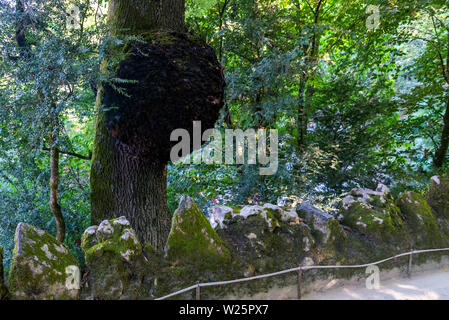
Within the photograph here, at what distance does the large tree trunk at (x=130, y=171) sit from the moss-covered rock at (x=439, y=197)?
2.72 meters

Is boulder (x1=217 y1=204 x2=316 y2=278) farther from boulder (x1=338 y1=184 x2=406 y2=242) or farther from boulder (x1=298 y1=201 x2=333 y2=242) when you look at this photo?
boulder (x1=338 y1=184 x2=406 y2=242)

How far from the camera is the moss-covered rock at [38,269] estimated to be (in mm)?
1254

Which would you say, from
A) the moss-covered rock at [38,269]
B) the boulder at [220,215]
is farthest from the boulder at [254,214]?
the moss-covered rock at [38,269]

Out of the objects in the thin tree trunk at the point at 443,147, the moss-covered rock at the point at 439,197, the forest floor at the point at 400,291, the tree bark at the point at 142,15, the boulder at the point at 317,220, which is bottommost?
the forest floor at the point at 400,291

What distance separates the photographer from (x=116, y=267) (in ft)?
4.75

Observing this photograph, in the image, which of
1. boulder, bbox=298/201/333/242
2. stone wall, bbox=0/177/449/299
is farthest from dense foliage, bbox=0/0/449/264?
boulder, bbox=298/201/333/242

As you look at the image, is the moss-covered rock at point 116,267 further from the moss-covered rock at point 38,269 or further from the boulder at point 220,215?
the boulder at point 220,215

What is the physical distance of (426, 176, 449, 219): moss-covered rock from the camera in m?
2.62

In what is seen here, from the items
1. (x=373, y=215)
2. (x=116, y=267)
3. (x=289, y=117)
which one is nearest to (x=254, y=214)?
(x=116, y=267)

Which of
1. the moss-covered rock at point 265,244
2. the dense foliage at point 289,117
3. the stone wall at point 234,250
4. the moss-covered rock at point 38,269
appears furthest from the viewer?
the dense foliage at point 289,117

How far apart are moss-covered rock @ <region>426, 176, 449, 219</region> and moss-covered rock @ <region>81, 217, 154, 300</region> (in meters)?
2.61
